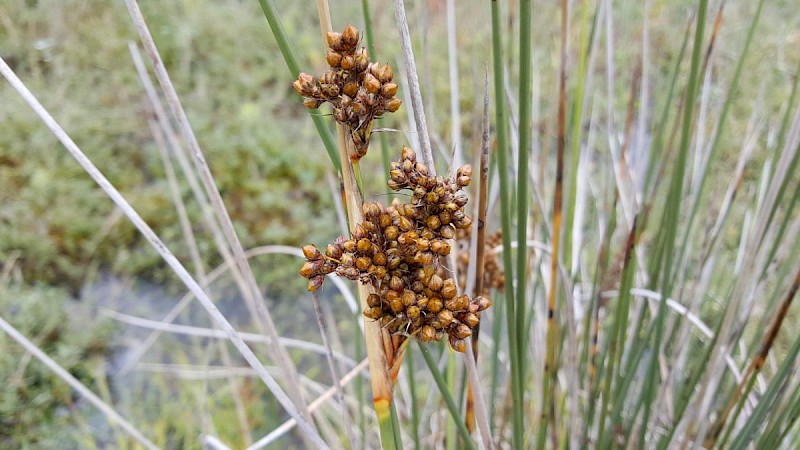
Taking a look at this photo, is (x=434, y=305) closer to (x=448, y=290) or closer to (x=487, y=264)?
(x=448, y=290)

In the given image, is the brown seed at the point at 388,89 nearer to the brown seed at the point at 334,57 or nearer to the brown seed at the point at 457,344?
the brown seed at the point at 334,57

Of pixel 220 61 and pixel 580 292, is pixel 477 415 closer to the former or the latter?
pixel 580 292

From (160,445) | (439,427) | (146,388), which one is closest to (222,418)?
(160,445)

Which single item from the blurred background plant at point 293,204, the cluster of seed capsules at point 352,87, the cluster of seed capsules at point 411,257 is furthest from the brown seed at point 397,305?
the blurred background plant at point 293,204

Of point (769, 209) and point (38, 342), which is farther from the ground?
point (769, 209)

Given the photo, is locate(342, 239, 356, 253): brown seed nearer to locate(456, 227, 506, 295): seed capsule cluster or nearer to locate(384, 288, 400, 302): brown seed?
locate(384, 288, 400, 302): brown seed

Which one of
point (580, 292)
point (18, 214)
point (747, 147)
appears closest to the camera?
point (747, 147)
